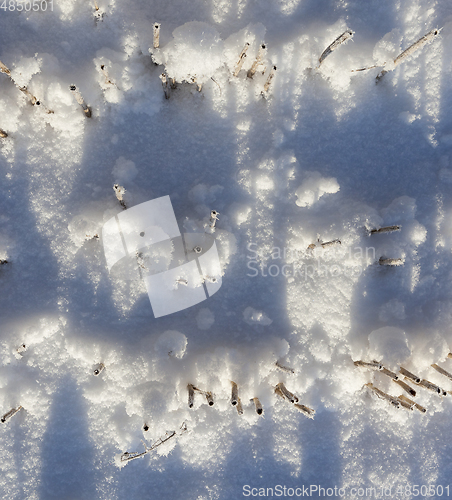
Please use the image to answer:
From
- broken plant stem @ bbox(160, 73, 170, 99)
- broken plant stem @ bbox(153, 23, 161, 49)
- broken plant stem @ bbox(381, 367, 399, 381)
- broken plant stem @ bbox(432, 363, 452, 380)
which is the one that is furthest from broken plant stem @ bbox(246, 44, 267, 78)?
broken plant stem @ bbox(432, 363, 452, 380)

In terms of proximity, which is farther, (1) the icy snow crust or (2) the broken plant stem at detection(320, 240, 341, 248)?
(1) the icy snow crust

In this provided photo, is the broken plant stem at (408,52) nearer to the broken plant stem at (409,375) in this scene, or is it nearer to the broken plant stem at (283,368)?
the broken plant stem at (409,375)

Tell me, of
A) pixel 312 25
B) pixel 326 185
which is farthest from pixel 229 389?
pixel 312 25

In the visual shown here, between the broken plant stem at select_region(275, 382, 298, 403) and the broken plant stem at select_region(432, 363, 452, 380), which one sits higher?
the broken plant stem at select_region(275, 382, 298, 403)

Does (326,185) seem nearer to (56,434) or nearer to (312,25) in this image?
(312,25)

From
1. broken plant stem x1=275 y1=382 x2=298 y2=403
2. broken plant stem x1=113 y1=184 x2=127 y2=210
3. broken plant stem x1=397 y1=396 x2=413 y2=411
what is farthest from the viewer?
broken plant stem x1=397 y1=396 x2=413 y2=411

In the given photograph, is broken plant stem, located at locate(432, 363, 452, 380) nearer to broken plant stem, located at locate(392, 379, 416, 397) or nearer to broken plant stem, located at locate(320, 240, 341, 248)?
broken plant stem, located at locate(392, 379, 416, 397)

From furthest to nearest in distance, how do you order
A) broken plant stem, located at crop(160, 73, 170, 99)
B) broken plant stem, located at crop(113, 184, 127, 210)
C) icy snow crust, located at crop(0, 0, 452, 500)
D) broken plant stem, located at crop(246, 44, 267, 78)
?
icy snow crust, located at crop(0, 0, 452, 500) → broken plant stem, located at crop(160, 73, 170, 99) → broken plant stem, located at crop(246, 44, 267, 78) → broken plant stem, located at crop(113, 184, 127, 210)

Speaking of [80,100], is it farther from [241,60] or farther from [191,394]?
[191,394]
